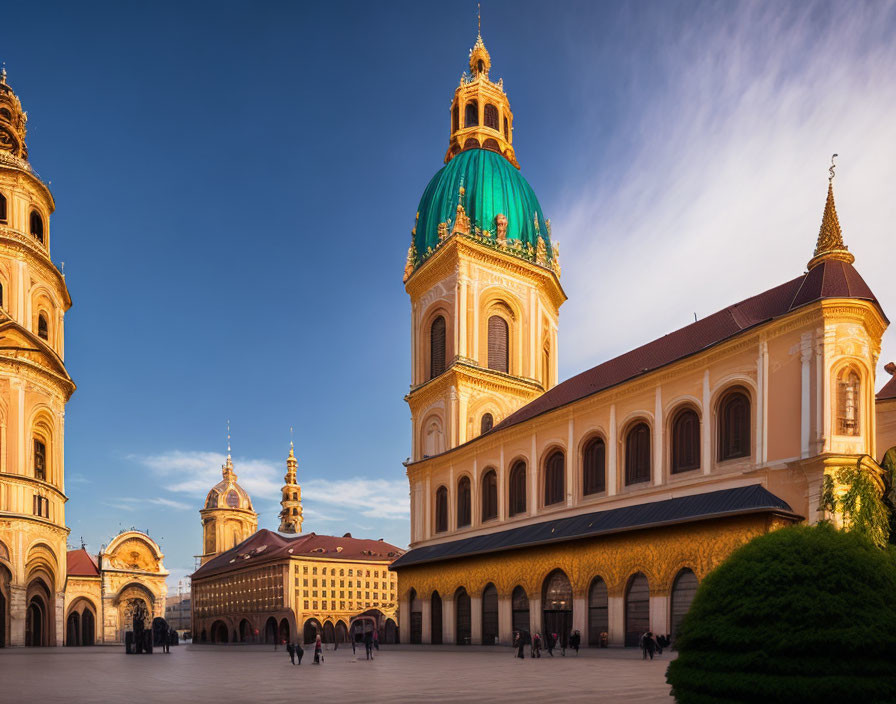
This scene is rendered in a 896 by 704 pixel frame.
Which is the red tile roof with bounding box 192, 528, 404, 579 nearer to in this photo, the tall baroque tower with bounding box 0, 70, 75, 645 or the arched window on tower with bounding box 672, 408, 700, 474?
Result: the tall baroque tower with bounding box 0, 70, 75, 645

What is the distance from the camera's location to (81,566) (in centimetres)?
8381

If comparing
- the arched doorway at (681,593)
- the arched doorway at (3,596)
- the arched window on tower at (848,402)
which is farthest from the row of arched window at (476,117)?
the arched doorway at (3,596)

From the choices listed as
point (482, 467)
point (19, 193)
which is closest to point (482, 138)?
point (482, 467)

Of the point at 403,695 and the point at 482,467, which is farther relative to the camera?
the point at 482,467

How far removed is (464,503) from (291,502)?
96838mm

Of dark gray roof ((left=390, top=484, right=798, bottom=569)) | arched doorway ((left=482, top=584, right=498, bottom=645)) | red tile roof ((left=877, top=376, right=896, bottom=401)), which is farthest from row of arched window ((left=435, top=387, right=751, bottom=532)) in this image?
red tile roof ((left=877, top=376, right=896, bottom=401))

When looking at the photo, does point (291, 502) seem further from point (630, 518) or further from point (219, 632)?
point (630, 518)

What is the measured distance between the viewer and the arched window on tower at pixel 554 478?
1567 inches

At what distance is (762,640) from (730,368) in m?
21.6

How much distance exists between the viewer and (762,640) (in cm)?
1097

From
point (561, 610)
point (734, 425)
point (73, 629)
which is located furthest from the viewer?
point (73, 629)

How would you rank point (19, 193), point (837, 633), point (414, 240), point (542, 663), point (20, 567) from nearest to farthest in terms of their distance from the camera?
point (837, 633)
point (542, 663)
point (20, 567)
point (19, 193)
point (414, 240)

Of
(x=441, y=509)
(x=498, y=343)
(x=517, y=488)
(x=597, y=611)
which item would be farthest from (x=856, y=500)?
(x=498, y=343)

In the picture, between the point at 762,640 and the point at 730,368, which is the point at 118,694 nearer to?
the point at 762,640
